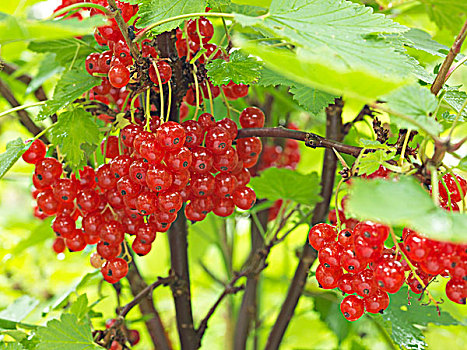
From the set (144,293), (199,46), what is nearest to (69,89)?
(199,46)

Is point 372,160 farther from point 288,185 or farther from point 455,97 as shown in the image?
point 288,185

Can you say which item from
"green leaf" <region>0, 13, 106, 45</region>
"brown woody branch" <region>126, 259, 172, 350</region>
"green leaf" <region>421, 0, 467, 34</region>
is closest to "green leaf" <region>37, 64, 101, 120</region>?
"green leaf" <region>0, 13, 106, 45</region>

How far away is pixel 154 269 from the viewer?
145cm

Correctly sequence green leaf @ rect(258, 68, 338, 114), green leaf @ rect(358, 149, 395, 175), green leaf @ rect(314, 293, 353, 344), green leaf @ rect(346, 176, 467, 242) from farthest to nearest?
green leaf @ rect(314, 293, 353, 344), green leaf @ rect(258, 68, 338, 114), green leaf @ rect(358, 149, 395, 175), green leaf @ rect(346, 176, 467, 242)

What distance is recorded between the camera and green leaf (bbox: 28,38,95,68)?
676mm

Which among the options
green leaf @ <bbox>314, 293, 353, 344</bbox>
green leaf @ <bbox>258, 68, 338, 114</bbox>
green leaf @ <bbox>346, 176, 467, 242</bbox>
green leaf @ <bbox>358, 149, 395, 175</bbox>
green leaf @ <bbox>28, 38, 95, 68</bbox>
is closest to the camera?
green leaf @ <bbox>346, 176, 467, 242</bbox>

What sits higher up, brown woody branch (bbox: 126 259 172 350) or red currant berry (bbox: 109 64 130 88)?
red currant berry (bbox: 109 64 130 88)

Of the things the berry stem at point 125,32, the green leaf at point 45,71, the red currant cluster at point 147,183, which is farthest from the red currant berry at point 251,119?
the green leaf at point 45,71

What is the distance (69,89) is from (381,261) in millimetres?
437

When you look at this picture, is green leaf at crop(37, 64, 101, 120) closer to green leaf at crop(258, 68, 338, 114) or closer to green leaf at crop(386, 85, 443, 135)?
green leaf at crop(258, 68, 338, 114)

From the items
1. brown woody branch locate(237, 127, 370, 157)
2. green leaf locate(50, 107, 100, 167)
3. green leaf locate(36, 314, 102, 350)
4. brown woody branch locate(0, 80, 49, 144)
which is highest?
brown woody branch locate(237, 127, 370, 157)

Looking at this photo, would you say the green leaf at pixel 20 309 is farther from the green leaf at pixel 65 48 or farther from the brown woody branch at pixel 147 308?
the green leaf at pixel 65 48

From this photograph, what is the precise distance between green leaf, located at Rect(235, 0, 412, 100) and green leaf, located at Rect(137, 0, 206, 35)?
0.10 metres

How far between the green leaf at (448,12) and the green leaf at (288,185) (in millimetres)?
349
